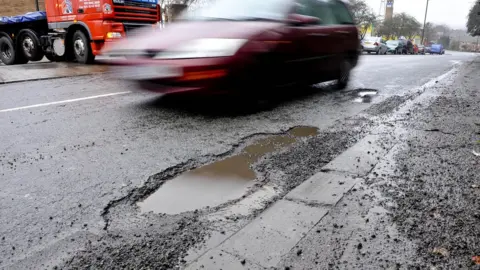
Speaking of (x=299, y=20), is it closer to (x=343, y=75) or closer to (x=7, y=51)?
(x=343, y=75)

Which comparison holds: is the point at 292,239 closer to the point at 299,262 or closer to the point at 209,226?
the point at 299,262

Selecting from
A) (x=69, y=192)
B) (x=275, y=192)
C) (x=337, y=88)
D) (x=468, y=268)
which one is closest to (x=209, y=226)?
(x=275, y=192)

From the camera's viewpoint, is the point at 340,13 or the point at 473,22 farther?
the point at 473,22

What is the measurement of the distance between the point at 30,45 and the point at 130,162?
11495mm

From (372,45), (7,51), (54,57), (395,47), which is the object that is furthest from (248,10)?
(395,47)

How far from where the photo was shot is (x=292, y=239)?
6.68 feet

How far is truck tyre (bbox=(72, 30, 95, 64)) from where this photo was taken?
11.0m

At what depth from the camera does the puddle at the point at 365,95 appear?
6.23 metres

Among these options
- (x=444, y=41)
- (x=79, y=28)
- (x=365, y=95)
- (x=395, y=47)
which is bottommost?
(x=365, y=95)

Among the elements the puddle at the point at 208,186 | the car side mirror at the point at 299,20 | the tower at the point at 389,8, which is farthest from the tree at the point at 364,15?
the puddle at the point at 208,186

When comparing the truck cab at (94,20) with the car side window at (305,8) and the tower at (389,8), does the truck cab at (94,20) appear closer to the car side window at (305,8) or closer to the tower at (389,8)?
the car side window at (305,8)

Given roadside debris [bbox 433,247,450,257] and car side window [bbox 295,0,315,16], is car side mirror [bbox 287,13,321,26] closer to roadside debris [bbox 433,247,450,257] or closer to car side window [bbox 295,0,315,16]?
car side window [bbox 295,0,315,16]

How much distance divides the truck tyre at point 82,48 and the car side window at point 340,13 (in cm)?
753

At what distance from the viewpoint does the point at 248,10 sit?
540 cm
